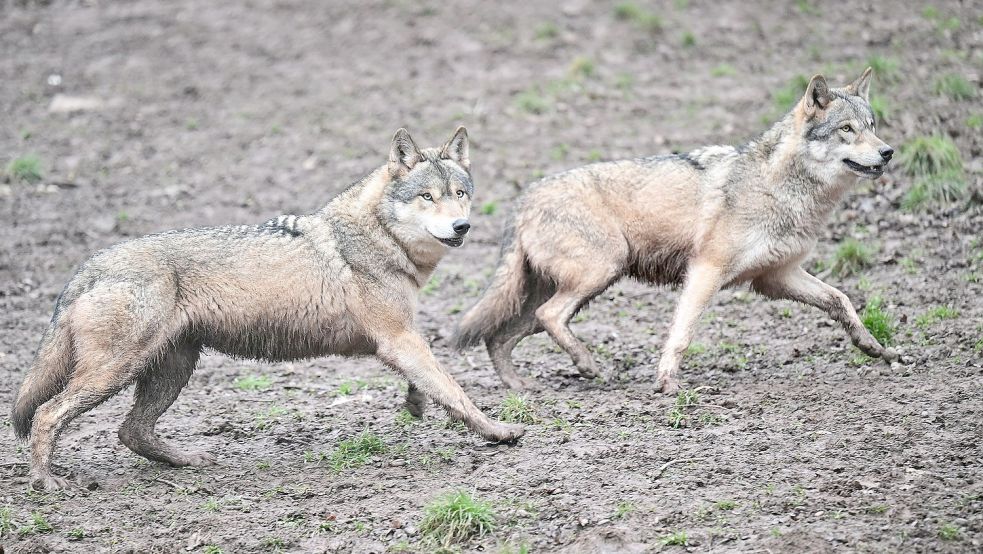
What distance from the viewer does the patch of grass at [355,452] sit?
7.11 metres

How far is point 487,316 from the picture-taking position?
8.54 meters

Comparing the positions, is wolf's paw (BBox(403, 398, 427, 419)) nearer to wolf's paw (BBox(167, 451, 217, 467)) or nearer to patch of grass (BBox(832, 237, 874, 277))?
wolf's paw (BBox(167, 451, 217, 467))

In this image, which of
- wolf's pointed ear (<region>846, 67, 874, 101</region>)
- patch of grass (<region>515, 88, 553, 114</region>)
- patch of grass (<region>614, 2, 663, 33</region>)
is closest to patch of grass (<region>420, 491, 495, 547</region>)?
wolf's pointed ear (<region>846, 67, 874, 101</region>)

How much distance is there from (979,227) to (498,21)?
9.29m

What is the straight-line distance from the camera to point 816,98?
26.9 ft

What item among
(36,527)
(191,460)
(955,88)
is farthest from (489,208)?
(36,527)

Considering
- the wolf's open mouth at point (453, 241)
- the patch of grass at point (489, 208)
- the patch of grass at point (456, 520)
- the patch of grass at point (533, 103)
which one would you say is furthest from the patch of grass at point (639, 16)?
the patch of grass at point (456, 520)

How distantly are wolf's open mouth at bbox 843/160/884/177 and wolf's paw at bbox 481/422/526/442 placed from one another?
133 inches

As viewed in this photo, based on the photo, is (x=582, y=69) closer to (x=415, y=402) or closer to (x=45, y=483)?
(x=415, y=402)

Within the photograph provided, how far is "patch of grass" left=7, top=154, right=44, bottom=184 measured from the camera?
14.0 metres

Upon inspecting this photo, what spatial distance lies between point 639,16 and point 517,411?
10861 millimetres

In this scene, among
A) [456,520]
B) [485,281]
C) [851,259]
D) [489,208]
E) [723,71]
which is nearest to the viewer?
[456,520]

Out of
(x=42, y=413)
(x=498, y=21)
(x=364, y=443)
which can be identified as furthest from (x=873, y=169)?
(x=498, y=21)

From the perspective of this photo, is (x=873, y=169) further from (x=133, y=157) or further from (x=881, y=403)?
(x=133, y=157)
